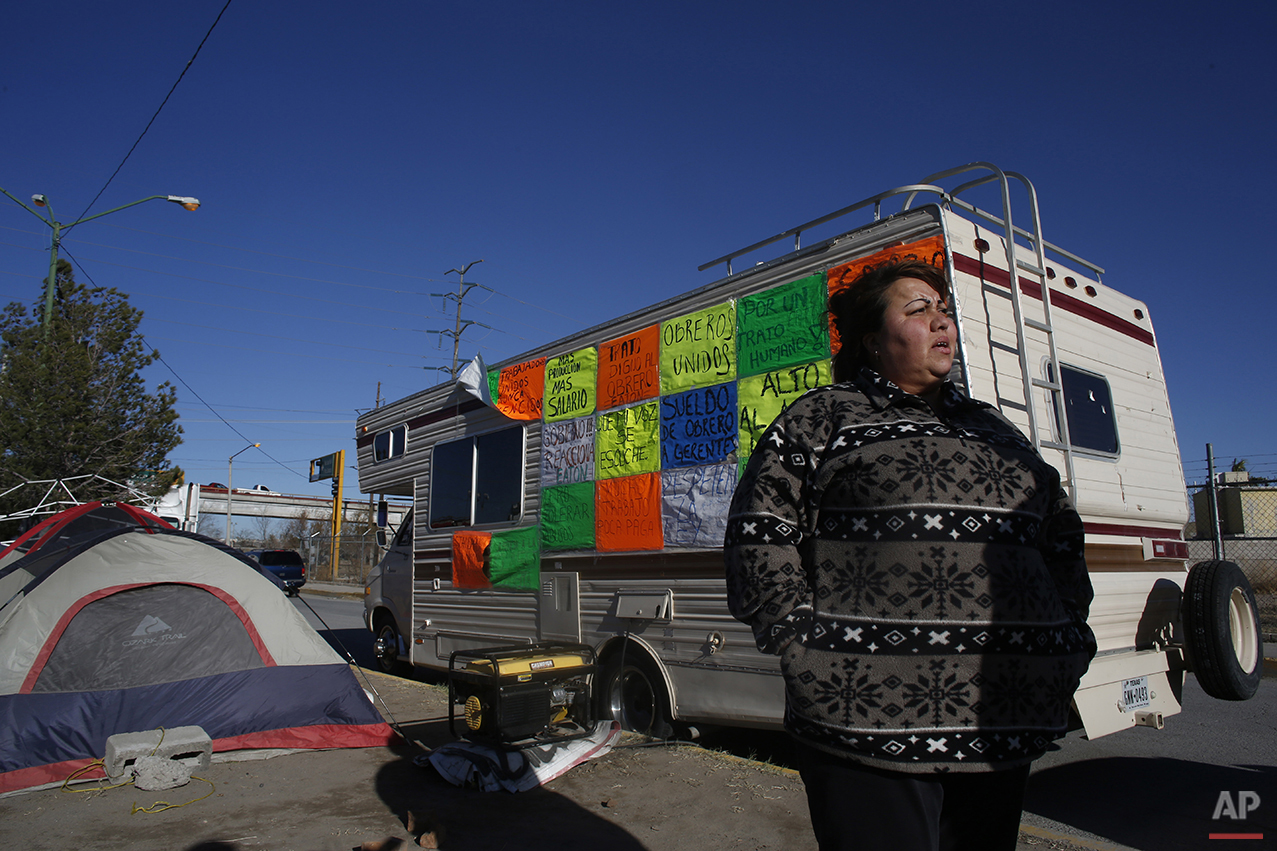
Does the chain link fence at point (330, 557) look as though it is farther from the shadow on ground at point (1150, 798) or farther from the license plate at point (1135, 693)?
the license plate at point (1135, 693)

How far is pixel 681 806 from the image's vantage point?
4281 mm

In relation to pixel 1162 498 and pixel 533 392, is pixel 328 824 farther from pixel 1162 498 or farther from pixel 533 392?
pixel 1162 498

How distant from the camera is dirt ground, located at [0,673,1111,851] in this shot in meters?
3.87

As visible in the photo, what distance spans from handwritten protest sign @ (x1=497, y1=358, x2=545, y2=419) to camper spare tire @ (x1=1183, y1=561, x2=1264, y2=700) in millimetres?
4711

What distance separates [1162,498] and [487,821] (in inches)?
181

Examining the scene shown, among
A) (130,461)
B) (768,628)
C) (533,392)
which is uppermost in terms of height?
(130,461)

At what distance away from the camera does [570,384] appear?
21.7 feet

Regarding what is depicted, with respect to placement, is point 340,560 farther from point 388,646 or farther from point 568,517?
point 568,517

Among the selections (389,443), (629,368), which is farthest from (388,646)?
(629,368)

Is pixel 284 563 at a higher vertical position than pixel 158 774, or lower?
higher

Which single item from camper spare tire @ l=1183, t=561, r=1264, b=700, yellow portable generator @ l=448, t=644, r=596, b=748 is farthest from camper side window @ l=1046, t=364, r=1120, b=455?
yellow portable generator @ l=448, t=644, r=596, b=748

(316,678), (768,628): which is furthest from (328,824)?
(768,628)

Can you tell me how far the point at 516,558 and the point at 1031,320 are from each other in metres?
4.31

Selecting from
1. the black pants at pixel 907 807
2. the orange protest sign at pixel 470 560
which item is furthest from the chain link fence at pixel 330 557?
the black pants at pixel 907 807
